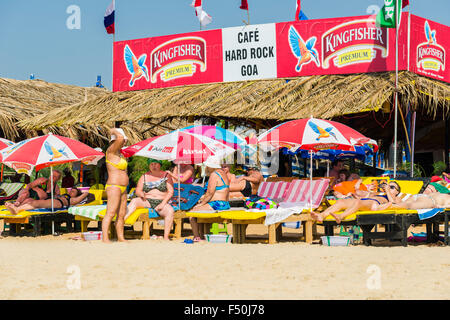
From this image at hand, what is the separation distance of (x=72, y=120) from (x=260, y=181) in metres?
6.70

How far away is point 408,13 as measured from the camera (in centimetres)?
1516

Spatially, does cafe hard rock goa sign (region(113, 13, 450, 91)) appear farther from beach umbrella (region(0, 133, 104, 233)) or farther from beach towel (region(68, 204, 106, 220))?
beach towel (region(68, 204, 106, 220))

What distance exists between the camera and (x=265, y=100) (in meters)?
15.3

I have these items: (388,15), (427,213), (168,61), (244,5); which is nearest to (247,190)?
(427,213)

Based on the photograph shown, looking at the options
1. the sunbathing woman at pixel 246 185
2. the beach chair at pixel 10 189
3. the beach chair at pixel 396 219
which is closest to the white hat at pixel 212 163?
the sunbathing woman at pixel 246 185

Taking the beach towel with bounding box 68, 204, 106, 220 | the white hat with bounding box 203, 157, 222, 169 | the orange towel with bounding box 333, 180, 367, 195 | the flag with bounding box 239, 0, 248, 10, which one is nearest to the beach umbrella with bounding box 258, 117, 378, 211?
the orange towel with bounding box 333, 180, 367, 195

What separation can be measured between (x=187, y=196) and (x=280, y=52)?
6318 mm

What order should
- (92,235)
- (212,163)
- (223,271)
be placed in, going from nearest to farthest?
(223,271) → (92,235) → (212,163)

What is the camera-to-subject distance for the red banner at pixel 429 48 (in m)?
15.2

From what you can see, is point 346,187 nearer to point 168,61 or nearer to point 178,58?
point 178,58

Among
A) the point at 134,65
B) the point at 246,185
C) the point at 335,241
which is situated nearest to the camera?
the point at 335,241

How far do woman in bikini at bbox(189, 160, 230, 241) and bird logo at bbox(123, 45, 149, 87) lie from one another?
807 cm

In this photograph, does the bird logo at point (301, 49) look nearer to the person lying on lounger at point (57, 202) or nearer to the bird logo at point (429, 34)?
the bird logo at point (429, 34)
